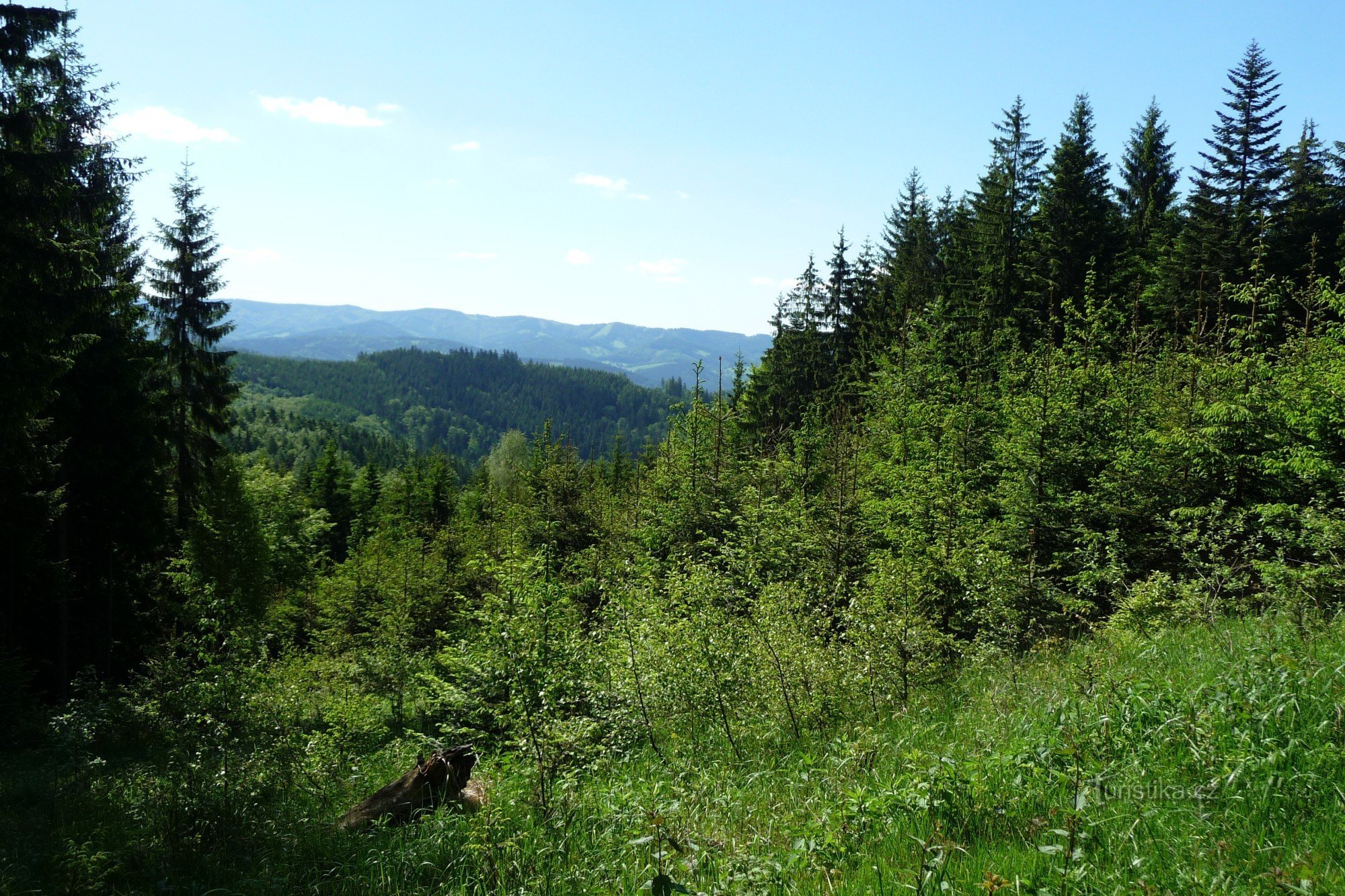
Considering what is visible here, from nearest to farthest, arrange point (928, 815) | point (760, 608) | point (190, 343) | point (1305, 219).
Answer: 1. point (928, 815)
2. point (760, 608)
3. point (190, 343)
4. point (1305, 219)

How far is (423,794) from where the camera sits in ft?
21.5

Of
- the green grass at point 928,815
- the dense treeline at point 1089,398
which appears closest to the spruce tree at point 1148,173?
the dense treeline at point 1089,398

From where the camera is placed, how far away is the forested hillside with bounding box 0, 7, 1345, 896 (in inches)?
155

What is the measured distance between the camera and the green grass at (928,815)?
122 inches

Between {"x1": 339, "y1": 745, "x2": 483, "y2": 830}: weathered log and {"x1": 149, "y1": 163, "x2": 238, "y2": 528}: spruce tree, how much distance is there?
2228 cm

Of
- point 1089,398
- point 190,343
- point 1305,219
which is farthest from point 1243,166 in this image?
point 190,343

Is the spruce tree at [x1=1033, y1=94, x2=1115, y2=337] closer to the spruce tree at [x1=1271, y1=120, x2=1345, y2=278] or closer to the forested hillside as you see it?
the forested hillside

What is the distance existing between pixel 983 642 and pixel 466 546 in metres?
23.7

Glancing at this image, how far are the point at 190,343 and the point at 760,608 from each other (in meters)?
24.0

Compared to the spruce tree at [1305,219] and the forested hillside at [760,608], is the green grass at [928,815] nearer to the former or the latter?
the forested hillside at [760,608]

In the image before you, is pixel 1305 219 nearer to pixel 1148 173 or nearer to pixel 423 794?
pixel 1148 173

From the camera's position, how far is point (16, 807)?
784cm

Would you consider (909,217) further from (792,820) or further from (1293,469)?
(792,820)

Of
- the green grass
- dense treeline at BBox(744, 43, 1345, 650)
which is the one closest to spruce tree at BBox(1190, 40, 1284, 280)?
dense treeline at BBox(744, 43, 1345, 650)
